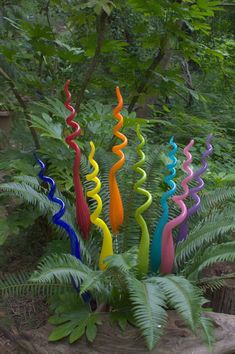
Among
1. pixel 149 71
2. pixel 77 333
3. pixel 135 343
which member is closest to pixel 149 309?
pixel 135 343

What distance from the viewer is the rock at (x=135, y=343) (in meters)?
2.31

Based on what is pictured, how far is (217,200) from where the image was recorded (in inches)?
115

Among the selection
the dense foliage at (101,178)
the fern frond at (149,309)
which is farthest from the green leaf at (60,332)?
the fern frond at (149,309)

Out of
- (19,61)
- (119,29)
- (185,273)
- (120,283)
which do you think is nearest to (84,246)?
(120,283)

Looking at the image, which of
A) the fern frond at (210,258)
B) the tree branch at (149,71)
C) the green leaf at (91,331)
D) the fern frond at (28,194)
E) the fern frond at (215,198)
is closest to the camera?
the green leaf at (91,331)

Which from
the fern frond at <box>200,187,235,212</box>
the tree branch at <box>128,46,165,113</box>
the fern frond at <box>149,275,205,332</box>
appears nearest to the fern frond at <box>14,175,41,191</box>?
the fern frond at <box>149,275,205,332</box>

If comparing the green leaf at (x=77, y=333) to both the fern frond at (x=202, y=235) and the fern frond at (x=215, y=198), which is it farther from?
the fern frond at (x=215, y=198)

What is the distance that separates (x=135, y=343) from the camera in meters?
2.32

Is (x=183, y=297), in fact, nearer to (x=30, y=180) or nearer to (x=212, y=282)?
(x=212, y=282)

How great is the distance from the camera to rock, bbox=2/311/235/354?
2.31 metres

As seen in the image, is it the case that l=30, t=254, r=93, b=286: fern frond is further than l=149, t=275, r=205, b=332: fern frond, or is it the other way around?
l=30, t=254, r=93, b=286: fern frond

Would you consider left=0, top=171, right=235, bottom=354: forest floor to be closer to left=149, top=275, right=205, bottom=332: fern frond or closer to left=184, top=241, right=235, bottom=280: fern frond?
left=184, top=241, right=235, bottom=280: fern frond

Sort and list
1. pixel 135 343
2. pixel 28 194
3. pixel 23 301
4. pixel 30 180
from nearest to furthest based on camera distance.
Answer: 1. pixel 135 343
2. pixel 28 194
3. pixel 30 180
4. pixel 23 301

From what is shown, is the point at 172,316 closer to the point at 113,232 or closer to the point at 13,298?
the point at 113,232
